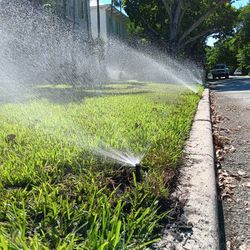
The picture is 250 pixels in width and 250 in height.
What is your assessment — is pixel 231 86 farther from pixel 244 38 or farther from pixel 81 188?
pixel 244 38

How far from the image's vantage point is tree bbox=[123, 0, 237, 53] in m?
25.3

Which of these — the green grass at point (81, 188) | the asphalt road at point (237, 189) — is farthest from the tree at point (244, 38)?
the green grass at point (81, 188)

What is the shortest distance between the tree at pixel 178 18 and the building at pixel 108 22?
9.47 feet

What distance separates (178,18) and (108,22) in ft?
33.5

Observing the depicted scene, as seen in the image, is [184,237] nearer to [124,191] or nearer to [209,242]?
[209,242]

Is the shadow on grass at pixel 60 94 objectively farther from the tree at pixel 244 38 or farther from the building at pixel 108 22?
the tree at pixel 244 38

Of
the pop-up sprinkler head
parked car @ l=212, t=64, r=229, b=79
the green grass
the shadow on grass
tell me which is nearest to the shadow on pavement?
the shadow on grass

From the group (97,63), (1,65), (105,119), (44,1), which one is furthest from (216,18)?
(105,119)

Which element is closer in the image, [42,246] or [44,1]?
[42,246]

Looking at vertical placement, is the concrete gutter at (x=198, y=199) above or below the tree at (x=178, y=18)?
below

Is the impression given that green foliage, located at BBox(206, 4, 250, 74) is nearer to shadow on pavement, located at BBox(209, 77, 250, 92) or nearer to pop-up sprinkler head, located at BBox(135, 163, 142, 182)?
shadow on pavement, located at BBox(209, 77, 250, 92)

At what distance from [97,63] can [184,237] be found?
17.3m

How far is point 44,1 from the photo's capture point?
15484 millimetres

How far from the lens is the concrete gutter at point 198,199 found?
1442 millimetres
